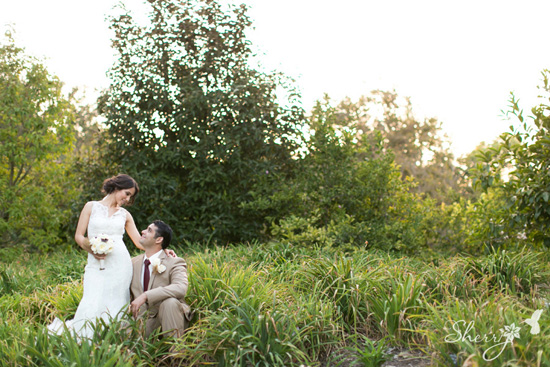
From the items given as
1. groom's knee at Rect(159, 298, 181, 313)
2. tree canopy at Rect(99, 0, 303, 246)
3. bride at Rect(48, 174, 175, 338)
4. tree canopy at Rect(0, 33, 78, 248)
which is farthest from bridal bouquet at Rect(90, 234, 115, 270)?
tree canopy at Rect(0, 33, 78, 248)

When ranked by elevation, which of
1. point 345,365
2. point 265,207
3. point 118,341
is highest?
point 265,207

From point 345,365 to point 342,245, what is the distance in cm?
360

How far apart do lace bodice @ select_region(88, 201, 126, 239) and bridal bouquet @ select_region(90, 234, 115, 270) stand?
0.75ft

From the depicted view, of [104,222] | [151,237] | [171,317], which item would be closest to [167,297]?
[171,317]

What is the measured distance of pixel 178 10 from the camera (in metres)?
9.50

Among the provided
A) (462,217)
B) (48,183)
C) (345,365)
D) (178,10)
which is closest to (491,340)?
(345,365)

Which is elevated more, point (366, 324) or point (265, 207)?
point (265, 207)

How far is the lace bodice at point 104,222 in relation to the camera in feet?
15.7

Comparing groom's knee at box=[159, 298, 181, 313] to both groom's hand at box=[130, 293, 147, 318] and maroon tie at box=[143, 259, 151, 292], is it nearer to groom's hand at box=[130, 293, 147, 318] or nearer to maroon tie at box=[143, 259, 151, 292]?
groom's hand at box=[130, 293, 147, 318]

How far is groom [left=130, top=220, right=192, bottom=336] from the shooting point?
423cm

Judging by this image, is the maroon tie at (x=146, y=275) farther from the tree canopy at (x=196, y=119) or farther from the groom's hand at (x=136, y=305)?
the tree canopy at (x=196, y=119)

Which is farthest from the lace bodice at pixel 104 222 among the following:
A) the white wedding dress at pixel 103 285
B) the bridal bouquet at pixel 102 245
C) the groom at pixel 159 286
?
the groom at pixel 159 286

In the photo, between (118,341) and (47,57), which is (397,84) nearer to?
(47,57)

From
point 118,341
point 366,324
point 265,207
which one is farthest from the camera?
point 265,207
